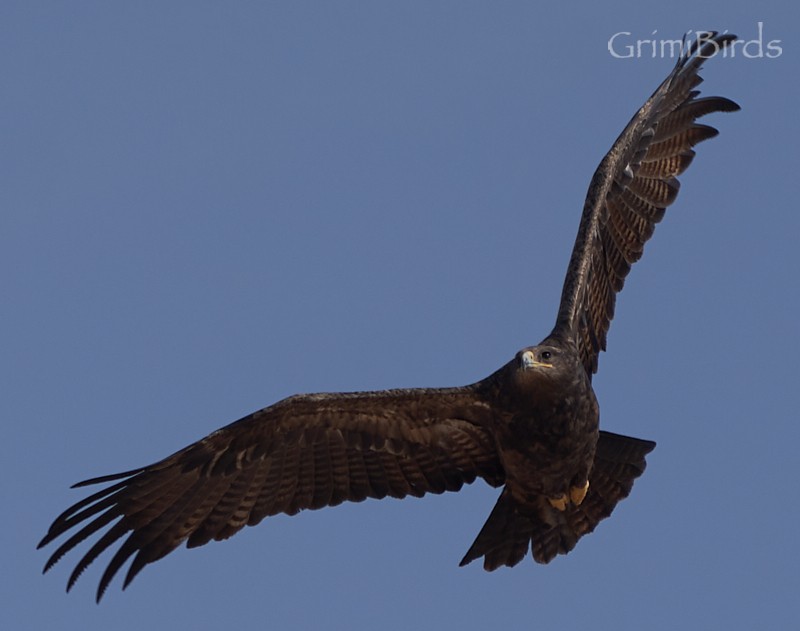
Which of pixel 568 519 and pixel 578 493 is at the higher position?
pixel 578 493

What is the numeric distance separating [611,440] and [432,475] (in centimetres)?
169

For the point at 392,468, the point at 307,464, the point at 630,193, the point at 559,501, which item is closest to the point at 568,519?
the point at 559,501

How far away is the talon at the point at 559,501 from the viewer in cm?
1424

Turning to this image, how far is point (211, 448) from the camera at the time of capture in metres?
14.7

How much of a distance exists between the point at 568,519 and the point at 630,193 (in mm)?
3507

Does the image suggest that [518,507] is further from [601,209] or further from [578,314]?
[601,209]

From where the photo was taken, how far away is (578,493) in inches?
561

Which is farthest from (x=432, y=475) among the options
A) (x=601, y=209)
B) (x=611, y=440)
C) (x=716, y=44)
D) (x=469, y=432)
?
(x=716, y=44)

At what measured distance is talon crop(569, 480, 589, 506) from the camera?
46.6 ft

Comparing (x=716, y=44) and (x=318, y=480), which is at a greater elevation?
(x=716, y=44)

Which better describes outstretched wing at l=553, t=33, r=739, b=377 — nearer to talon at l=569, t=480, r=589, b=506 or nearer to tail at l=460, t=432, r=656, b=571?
tail at l=460, t=432, r=656, b=571

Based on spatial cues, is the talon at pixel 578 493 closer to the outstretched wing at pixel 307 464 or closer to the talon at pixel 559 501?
the talon at pixel 559 501

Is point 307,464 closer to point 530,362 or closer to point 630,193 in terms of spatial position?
point 530,362

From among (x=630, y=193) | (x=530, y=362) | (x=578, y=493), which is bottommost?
(x=578, y=493)
